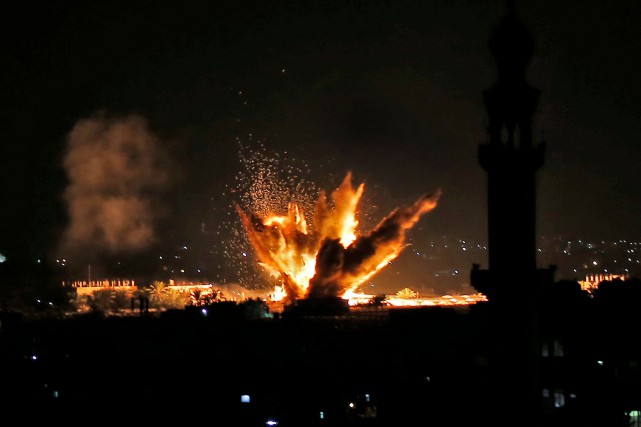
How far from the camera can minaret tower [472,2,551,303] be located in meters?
36.3

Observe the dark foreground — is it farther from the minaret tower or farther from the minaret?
the minaret tower

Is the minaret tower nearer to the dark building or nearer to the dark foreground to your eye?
the dark building

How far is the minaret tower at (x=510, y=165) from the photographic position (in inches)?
1431

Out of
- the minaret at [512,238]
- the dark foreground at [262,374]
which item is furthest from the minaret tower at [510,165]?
the dark foreground at [262,374]

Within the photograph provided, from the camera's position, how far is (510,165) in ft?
120

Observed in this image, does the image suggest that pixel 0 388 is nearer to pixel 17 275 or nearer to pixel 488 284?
pixel 488 284

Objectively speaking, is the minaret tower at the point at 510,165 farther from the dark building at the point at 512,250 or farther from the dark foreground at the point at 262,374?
the dark foreground at the point at 262,374

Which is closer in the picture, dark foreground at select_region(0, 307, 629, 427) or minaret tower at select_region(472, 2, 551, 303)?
minaret tower at select_region(472, 2, 551, 303)

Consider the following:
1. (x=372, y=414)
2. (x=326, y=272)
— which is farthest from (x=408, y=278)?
(x=372, y=414)

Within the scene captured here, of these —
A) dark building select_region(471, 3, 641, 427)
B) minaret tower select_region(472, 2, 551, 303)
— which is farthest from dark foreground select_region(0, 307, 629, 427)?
minaret tower select_region(472, 2, 551, 303)

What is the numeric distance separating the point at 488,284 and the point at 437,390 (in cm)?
692

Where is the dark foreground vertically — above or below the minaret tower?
below

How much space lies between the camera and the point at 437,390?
4209 centimetres

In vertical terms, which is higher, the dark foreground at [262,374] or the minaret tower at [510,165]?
the minaret tower at [510,165]
